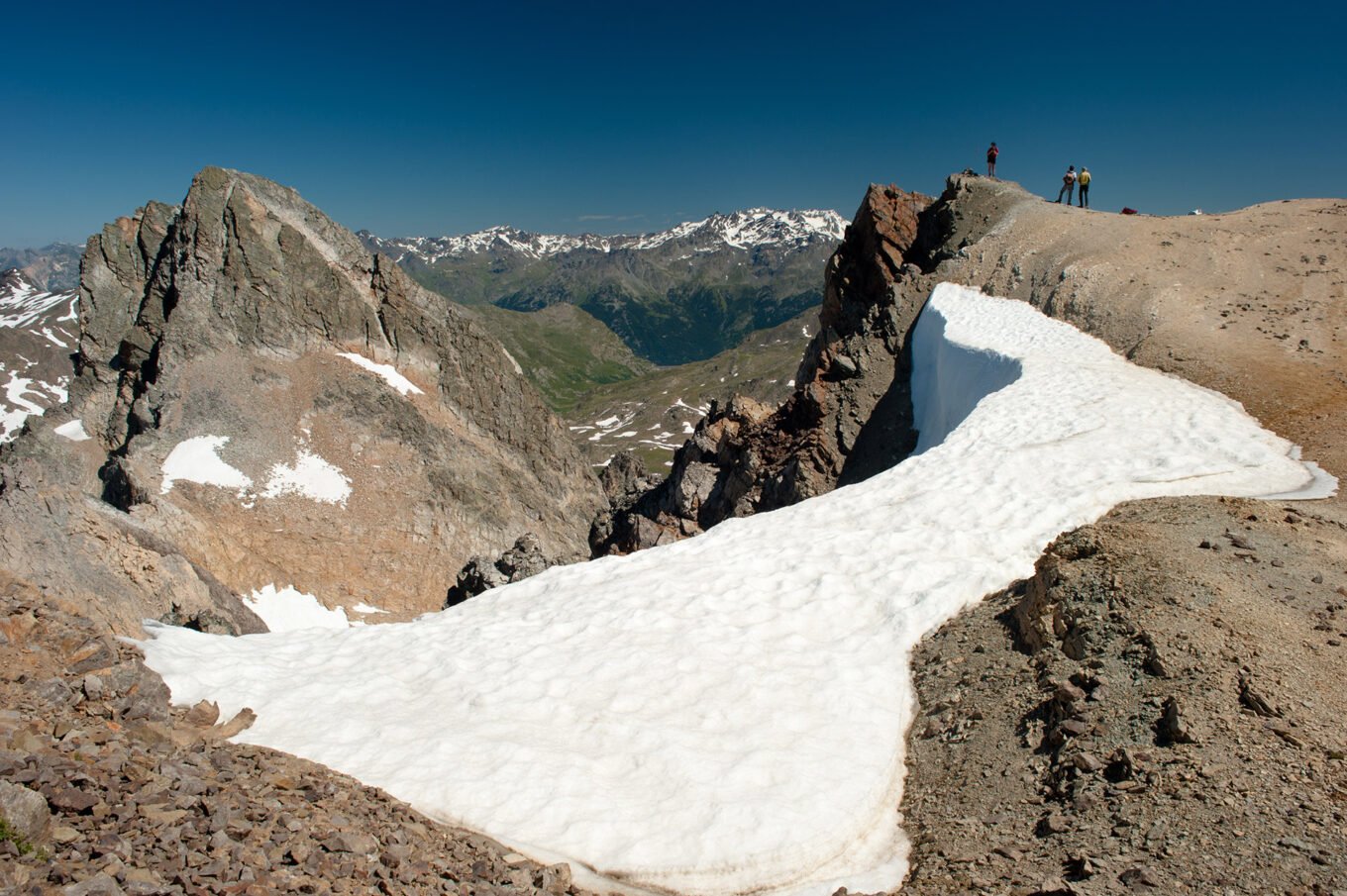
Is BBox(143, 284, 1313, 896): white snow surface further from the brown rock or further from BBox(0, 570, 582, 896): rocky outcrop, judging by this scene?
the brown rock

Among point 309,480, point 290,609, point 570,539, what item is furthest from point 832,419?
point 309,480

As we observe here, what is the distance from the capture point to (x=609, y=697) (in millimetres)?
11930

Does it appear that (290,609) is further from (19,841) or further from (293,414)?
(19,841)

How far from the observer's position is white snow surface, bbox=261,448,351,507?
48.7 metres

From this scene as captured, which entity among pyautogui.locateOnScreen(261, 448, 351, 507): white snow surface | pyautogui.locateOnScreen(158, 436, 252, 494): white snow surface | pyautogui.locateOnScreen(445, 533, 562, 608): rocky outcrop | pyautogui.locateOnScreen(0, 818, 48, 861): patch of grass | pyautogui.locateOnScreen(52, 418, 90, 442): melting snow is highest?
pyautogui.locateOnScreen(0, 818, 48, 861): patch of grass

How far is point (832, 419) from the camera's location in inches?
1419

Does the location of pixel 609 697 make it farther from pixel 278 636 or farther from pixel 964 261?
pixel 964 261

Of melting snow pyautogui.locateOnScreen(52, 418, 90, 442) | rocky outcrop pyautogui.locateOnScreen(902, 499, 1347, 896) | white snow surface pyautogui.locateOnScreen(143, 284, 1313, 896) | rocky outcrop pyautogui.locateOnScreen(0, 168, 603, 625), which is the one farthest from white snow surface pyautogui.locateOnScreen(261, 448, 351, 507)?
rocky outcrop pyautogui.locateOnScreen(902, 499, 1347, 896)

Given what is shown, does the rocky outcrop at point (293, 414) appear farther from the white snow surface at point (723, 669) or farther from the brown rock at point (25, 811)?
the brown rock at point (25, 811)

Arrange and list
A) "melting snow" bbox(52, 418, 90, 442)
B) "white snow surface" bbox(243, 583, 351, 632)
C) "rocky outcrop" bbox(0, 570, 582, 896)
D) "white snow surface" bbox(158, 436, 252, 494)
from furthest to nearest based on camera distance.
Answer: "melting snow" bbox(52, 418, 90, 442), "white snow surface" bbox(158, 436, 252, 494), "white snow surface" bbox(243, 583, 351, 632), "rocky outcrop" bbox(0, 570, 582, 896)

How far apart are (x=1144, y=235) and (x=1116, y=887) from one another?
124 feet

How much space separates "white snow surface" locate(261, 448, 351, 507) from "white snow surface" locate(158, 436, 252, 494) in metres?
1.63

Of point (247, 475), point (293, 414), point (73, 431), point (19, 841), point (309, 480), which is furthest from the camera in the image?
point (73, 431)

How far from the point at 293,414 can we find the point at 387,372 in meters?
9.06
